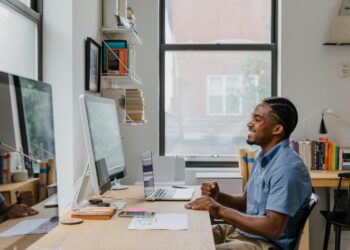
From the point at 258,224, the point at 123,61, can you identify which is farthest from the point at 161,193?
the point at 123,61

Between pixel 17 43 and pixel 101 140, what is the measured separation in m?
0.93

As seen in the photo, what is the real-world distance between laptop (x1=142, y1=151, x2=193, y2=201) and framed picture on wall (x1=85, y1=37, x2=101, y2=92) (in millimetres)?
864

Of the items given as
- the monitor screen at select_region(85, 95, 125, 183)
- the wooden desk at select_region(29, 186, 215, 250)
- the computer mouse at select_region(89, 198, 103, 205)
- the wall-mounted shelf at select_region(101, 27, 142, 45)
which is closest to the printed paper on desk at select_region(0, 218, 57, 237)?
the wooden desk at select_region(29, 186, 215, 250)

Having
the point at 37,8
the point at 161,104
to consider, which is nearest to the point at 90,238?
the point at 37,8

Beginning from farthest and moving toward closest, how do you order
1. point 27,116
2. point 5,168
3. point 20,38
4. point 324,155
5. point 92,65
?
point 324,155 → point 92,65 → point 20,38 → point 27,116 → point 5,168

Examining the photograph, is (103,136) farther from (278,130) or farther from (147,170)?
(278,130)

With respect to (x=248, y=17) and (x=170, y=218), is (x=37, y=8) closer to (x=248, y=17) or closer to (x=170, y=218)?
(x=170, y=218)

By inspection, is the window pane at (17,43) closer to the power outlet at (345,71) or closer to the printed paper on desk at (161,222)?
the printed paper on desk at (161,222)

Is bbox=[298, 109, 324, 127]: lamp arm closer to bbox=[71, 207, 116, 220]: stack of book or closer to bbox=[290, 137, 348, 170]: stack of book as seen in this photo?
bbox=[290, 137, 348, 170]: stack of book

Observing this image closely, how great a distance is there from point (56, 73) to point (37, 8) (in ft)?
1.47

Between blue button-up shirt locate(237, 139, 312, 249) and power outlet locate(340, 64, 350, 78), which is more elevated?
power outlet locate(340, 64, 350, 78)

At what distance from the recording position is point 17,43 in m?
2.48

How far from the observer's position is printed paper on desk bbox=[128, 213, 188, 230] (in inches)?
67.2

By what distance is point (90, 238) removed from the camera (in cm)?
155
